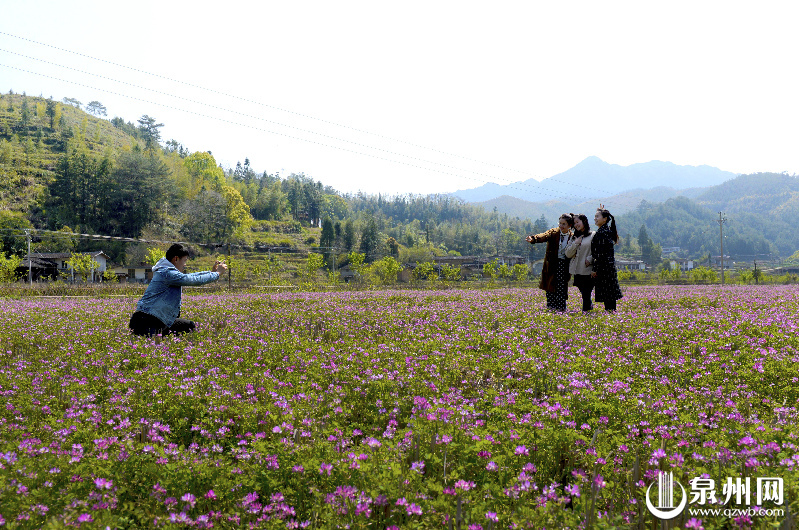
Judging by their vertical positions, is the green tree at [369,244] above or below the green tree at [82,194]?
below

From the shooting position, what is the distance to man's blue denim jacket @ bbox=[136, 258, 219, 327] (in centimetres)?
823

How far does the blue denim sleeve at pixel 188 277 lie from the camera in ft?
26.3

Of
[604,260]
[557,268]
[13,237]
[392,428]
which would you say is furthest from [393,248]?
[392,428]

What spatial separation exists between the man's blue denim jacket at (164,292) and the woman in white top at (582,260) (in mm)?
8476

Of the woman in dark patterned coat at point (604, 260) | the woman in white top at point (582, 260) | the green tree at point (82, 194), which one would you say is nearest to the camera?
the woman in dark patterned coat at point (604, 260)

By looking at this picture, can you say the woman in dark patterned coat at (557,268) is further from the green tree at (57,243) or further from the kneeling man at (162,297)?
the green tree at (57,243)

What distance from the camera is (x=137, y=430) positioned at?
3.98 m

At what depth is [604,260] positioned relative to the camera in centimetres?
1129

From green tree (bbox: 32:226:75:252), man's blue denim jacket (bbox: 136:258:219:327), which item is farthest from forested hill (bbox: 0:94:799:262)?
man's blue denim jacket (bbox: 136:258:219:327)

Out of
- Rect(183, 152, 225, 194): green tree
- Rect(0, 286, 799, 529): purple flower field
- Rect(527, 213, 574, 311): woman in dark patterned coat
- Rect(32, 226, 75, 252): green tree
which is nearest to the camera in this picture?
Rect(0, 286, 799, 529): purple flower field

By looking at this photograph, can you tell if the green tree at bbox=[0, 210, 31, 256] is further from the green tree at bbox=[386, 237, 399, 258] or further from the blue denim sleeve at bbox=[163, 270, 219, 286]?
the blue denim sleeve at bbox=[163, 270, 219, 286]

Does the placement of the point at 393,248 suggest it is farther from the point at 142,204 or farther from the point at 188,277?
the point at 188,277

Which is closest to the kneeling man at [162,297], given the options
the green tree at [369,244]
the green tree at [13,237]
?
the green tree at [13,237]

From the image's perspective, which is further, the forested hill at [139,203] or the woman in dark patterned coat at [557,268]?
the forested hill at [139,203]
